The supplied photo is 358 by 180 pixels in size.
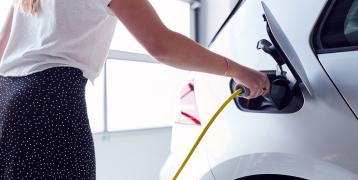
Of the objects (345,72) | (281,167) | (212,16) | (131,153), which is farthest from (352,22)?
(212,16)

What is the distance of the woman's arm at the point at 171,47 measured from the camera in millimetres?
729

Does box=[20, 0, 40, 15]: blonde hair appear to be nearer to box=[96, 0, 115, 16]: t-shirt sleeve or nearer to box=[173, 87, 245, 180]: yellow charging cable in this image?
box=[96, 0, 115, 16]: t-shirt sleeve

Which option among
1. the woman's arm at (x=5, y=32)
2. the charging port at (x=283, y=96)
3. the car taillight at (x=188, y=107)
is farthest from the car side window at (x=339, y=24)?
the woman's arm at (x=5, y=32)

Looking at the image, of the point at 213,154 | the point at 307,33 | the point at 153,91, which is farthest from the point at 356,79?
the point at 153,91

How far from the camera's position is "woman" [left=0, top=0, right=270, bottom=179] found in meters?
0.78

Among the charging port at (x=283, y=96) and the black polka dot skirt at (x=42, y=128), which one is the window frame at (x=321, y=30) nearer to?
the charging port at (x=283, y=96)

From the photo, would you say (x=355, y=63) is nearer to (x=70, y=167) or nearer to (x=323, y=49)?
(x=323, y=49)

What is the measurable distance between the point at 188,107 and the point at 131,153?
1.75m

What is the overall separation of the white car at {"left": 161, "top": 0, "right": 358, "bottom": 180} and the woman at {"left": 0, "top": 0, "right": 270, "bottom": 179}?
8cm

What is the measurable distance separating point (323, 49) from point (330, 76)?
8 centimetres

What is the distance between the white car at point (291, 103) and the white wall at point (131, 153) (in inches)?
66.1

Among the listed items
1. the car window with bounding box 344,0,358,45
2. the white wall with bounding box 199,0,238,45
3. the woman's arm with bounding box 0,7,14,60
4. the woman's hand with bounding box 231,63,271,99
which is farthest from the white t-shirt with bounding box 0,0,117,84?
the white wall with bounding box 199,0,238,45

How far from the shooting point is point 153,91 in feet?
10.0

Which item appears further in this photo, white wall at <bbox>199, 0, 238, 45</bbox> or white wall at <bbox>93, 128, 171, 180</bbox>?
white wall at <bbox>199, 0, 238, 45</bbox>
